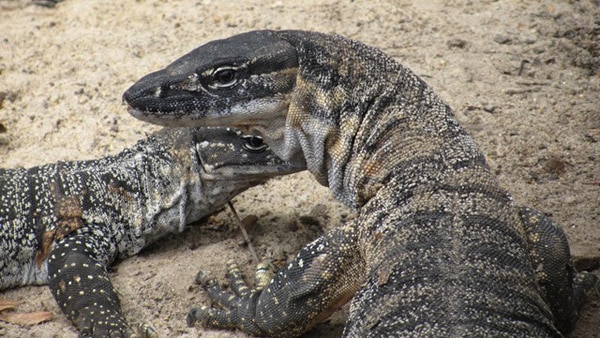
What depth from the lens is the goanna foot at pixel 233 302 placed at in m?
5.80

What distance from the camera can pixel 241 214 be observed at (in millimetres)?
7348

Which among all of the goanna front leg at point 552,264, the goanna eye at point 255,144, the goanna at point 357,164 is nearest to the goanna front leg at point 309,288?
the goanna at point 357,164

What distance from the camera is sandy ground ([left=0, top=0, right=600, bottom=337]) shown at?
6609 millimetres

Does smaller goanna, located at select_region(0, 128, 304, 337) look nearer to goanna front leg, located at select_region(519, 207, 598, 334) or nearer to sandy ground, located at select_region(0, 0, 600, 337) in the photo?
sandy ground, located at select_region(0, 0, 600, 337)

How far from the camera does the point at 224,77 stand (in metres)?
5.41

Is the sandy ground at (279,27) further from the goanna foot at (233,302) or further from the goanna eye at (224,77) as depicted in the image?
the goanna eye at (224,77)

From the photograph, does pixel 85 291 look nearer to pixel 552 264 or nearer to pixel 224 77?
pixel 224 77

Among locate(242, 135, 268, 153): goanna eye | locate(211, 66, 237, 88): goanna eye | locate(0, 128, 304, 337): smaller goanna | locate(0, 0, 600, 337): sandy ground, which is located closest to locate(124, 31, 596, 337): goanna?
locate(211, 66, 237, 88): goanna eye

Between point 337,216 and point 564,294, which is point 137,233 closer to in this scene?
point 337,216

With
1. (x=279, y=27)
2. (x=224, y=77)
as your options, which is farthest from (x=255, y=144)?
(x=279, y=27)

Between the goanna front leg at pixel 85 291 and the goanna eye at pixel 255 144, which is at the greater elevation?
the goanna eye at pixel 255 144

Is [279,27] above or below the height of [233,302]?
above

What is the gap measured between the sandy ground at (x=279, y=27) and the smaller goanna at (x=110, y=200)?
0.22 meters

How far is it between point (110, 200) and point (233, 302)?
153 centimetres
